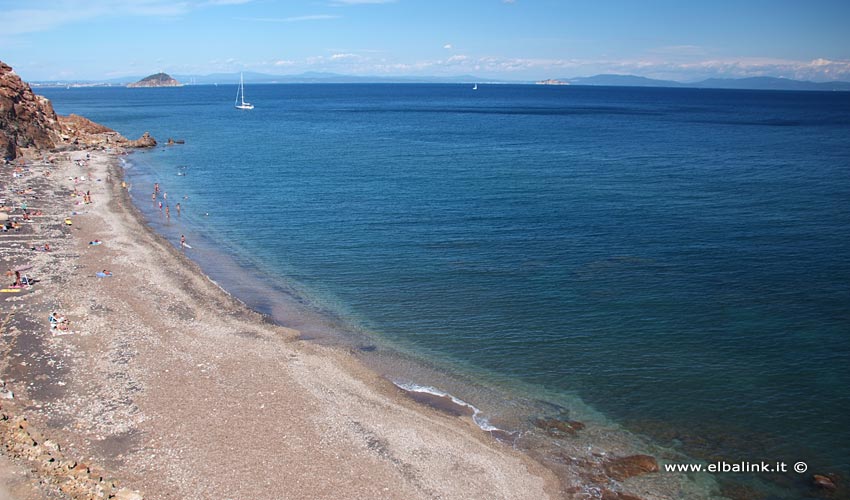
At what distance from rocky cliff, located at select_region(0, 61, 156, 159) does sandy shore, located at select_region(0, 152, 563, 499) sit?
65.0 m

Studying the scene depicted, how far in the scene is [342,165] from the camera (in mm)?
95438

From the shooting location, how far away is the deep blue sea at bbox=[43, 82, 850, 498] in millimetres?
30062

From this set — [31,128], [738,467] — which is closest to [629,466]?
[738,467]

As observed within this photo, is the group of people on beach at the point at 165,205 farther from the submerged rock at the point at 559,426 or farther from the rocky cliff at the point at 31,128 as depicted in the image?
the submerged rock at the point at 559,426

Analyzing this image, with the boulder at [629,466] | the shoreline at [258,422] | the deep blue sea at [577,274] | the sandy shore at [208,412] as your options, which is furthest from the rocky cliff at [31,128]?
the boulder at [629,466]

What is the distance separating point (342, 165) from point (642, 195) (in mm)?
45903

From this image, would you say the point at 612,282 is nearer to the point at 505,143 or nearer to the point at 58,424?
the point at 58,424

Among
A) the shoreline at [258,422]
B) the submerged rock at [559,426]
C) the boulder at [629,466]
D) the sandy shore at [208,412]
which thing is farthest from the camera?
the submerged rock at [559,426]

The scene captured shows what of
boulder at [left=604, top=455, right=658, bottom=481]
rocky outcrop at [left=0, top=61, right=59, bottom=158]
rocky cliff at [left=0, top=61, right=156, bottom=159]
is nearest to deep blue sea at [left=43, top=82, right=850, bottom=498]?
boulder at [left=604, top=455, right=658, bottom=481]

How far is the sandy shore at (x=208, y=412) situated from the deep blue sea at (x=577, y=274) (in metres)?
3.43

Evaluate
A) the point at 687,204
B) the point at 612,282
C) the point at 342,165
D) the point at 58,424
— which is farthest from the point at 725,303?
the point at 342,165

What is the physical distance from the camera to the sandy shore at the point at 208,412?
23.0 metres

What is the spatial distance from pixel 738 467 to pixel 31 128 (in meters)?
112

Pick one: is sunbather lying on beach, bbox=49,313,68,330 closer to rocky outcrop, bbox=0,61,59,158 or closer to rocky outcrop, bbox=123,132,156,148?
rocky outcrop, bbox=0,61,59,158
